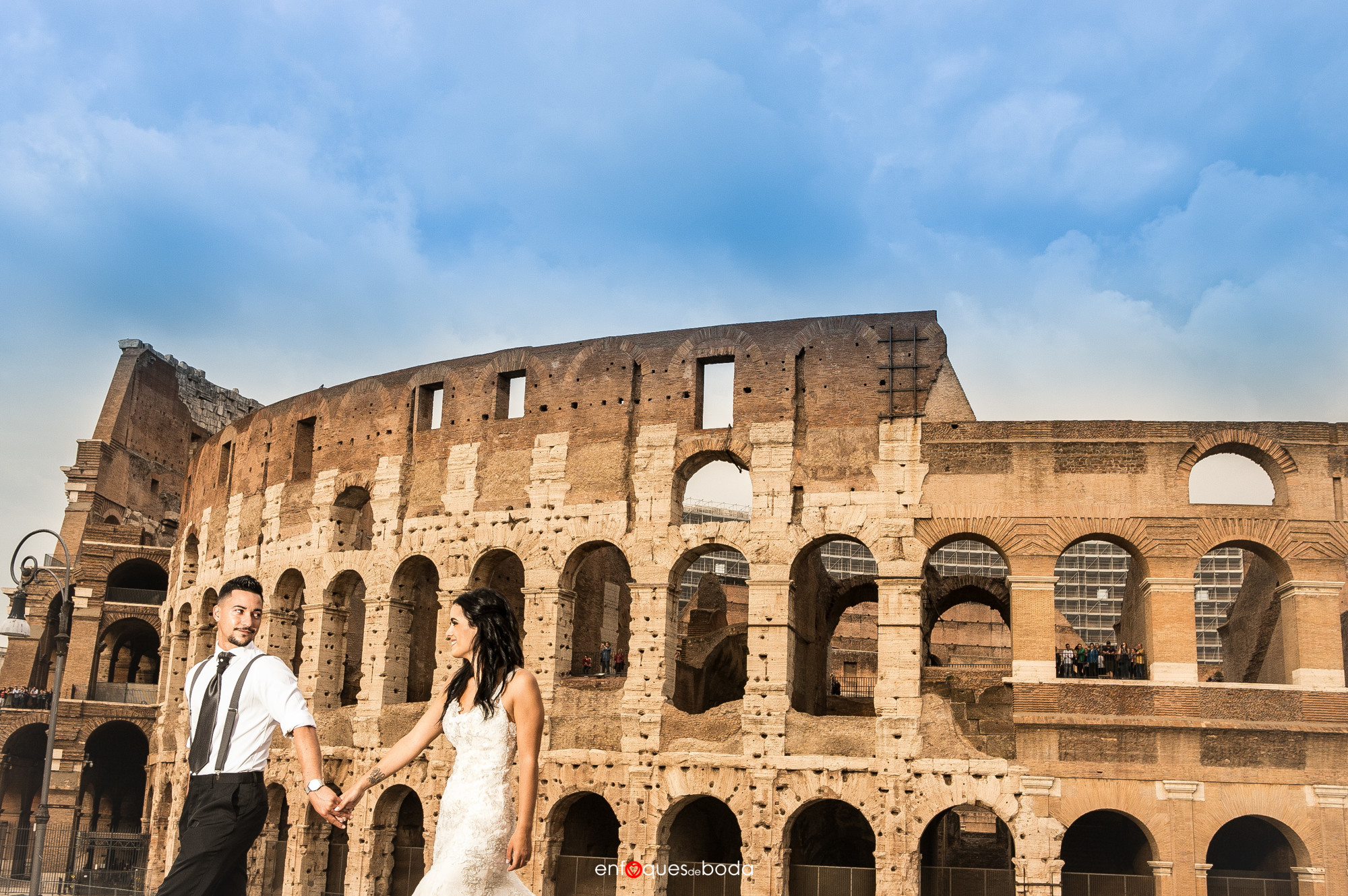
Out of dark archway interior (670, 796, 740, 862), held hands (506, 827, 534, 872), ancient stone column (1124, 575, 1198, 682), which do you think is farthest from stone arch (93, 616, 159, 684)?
held hands (506, 827, 534, 872)

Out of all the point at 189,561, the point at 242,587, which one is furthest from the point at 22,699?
the point at 242,587

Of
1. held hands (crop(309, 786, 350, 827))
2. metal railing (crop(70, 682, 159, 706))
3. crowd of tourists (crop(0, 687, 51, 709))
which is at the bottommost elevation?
held hands (crop(309, 786, 350, 827))

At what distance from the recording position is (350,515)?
26.5 metres

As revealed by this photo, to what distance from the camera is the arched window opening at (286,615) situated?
27.2 meters

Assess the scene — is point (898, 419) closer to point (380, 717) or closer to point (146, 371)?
point (380, 717)

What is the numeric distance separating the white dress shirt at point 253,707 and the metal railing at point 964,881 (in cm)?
1541

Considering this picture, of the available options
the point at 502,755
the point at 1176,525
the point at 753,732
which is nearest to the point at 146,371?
the point at 753,732

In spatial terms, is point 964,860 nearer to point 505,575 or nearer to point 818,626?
point 818,626

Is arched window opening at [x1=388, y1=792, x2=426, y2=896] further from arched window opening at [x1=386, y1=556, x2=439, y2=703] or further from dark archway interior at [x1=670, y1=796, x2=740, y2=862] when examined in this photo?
dark archway interior at [x1=670, y1=796, x2=740, y2=862]

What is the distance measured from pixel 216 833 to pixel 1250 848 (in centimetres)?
2144

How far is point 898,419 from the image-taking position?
839 inches

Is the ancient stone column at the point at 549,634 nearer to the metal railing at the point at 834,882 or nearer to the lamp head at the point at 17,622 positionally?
the metal railing at the point at 834,882

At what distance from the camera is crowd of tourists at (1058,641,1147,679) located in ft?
67.7

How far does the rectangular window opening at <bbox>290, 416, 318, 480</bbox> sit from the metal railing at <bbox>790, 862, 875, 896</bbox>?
13.6 meters
